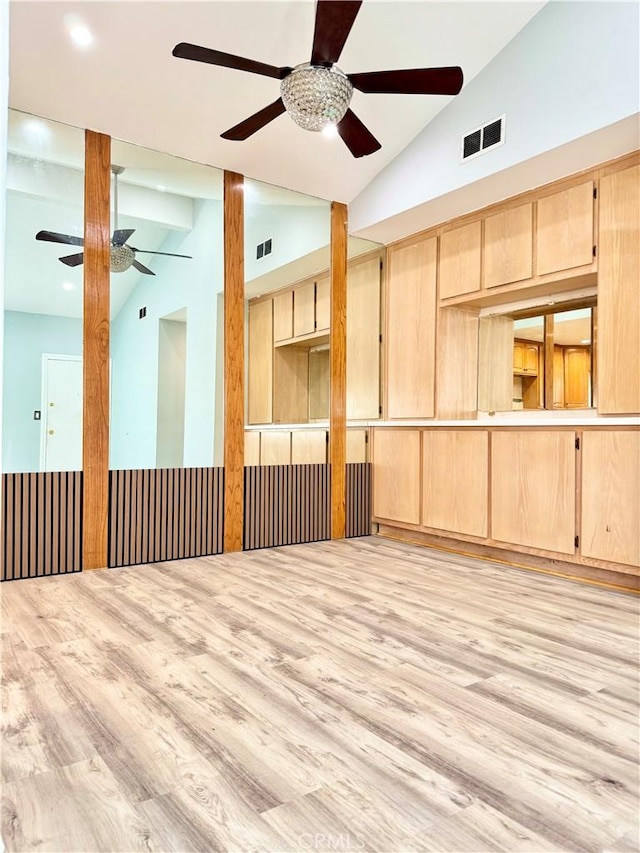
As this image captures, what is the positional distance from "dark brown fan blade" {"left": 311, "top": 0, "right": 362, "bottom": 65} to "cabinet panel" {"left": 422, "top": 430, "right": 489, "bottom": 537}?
107 inches

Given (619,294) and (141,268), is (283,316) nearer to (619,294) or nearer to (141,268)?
(141,268)

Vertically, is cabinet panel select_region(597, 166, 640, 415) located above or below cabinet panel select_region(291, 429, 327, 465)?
above

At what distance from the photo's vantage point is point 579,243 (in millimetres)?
3936

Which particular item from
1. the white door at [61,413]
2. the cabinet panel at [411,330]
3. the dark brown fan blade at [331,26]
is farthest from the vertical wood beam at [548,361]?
the white door at [61,413]

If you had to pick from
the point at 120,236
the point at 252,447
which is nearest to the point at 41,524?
the point at 252,447

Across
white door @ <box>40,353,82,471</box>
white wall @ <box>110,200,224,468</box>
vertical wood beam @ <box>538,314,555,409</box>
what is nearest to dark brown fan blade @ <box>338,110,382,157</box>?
white wall @ <box>110,200,224,468</box>

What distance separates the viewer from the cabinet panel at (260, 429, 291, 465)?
4.88 metres

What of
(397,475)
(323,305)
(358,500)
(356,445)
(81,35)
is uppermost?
(81,35)

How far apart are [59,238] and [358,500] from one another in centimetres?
322

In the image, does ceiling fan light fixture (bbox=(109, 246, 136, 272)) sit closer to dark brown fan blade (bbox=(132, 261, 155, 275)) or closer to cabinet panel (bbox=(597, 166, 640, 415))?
dark brown fan blade (bbox=(132, 261, 155, 275))

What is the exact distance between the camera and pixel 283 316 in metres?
5.05

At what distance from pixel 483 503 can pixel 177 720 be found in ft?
10.1

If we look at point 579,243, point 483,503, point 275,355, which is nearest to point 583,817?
point 483,503

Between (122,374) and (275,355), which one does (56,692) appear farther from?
(275,355)
